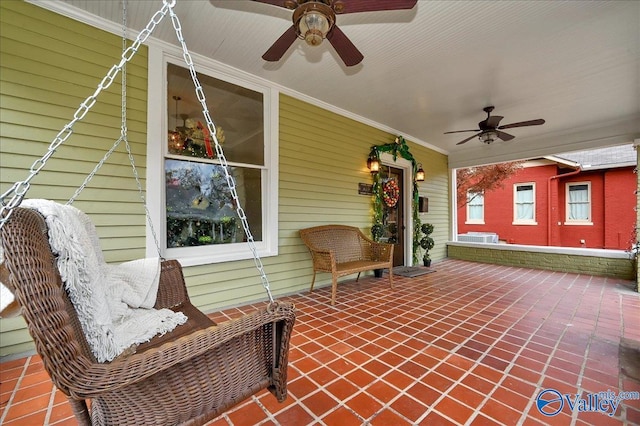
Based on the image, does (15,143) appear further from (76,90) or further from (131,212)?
(131,212)

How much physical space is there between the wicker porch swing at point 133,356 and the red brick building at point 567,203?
8509 mm

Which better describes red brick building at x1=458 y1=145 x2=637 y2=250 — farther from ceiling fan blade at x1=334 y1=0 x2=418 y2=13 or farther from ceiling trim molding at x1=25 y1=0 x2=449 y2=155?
ceiling fan blade at x1=334 y1=0 x2=418 y2=13

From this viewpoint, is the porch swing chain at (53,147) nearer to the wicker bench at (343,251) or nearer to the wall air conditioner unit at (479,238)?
the wicker bench at (343,251)

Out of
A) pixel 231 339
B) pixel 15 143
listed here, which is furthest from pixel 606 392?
pixel 15 143

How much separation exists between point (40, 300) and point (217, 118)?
9.13 feet

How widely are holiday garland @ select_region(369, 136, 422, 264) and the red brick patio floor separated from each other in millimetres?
1618

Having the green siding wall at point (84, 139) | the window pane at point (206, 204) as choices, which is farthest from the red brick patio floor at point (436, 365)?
the window pane at point (206, 204)

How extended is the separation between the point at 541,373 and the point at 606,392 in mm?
309

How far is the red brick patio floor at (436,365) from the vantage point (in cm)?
144

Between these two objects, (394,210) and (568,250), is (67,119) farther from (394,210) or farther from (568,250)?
(568,250)

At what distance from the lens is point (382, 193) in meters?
4.86

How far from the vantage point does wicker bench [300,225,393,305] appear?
3.35 metres

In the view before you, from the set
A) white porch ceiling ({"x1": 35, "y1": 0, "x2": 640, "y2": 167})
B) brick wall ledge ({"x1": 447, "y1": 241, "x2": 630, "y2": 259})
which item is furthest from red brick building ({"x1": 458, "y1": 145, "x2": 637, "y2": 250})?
white porch ceiling ({"x1": 35, "y1": 0, "x2": 640, "y2": 167})

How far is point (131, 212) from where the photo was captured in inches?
96.0
